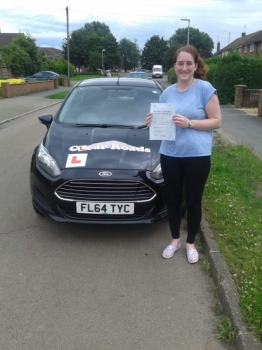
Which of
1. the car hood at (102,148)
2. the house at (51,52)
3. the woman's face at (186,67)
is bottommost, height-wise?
the car hood at (102,148)

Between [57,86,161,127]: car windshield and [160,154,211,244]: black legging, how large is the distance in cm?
154

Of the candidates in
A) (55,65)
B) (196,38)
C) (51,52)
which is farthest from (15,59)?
(196,38)

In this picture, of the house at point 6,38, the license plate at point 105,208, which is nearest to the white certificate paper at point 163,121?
the license plate at point 105,208

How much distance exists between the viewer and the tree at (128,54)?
109787 mm

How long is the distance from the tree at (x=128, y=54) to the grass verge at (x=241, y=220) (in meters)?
107

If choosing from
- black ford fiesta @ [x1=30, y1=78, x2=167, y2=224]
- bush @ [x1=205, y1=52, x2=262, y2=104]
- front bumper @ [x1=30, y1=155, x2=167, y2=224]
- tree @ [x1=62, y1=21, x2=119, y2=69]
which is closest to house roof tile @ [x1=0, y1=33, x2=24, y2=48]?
tree @ [x1=62, y1=21, x2=119, y2=69]

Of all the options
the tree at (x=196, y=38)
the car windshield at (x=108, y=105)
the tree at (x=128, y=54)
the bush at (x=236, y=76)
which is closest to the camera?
the car windshield at (x=108, y=105)

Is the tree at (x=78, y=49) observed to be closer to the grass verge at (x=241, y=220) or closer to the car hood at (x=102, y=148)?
the grass verge at (x=241, y=220)

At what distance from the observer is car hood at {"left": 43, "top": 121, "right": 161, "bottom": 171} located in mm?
3988

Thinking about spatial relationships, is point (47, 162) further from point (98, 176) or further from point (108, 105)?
point (108, 105)

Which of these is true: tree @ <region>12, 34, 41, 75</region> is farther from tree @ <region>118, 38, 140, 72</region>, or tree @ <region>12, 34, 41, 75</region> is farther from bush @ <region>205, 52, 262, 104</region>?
tree @ <region>118, 38, 140, 72</region>

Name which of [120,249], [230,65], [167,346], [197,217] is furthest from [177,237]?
[230,65]

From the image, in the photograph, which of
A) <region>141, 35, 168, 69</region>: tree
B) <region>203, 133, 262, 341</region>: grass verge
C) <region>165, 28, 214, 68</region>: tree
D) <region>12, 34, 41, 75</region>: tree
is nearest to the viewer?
<region>203, 133, 262, 341</region>: grass verge

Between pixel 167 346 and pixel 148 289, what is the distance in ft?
2.35
